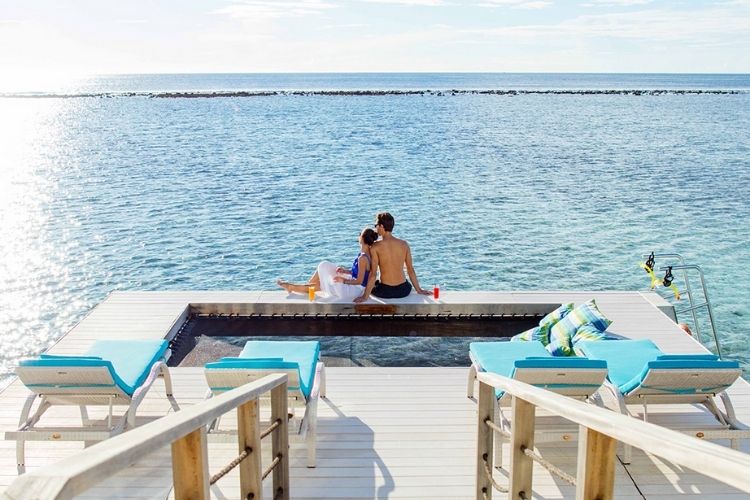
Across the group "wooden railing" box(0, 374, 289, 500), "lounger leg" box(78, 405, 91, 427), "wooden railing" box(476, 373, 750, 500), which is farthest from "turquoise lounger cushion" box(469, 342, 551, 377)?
"lounger leg" box(78, 405, 91, 427)

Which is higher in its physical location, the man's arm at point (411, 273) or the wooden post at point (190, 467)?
the wooden post at point (190, 467)

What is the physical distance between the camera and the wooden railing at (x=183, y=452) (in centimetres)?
121

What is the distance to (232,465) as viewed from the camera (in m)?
2.38

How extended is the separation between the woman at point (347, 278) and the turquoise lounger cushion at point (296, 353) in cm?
259

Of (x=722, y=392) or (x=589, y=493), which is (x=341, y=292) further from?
(x=589, y=493)

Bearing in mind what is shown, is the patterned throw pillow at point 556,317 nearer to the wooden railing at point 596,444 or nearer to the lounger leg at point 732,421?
the lounger leg at point 732,421

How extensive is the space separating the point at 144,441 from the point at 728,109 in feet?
268

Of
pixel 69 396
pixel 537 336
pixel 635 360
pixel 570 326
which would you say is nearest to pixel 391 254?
pixel 537 336

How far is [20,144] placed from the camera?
45.2 m

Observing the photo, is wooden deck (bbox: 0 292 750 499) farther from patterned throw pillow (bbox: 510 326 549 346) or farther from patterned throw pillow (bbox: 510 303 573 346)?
patterned throw pillow (bbox: 510 326 549 346)

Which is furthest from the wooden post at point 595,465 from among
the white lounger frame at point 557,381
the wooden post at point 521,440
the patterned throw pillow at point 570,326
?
the patterned throw pillow at point 570,326

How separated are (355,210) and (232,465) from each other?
1996 centimetres

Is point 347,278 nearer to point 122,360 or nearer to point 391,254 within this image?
point 391,254

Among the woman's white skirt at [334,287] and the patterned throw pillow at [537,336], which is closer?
the patterned throw pillow at [537,336]
